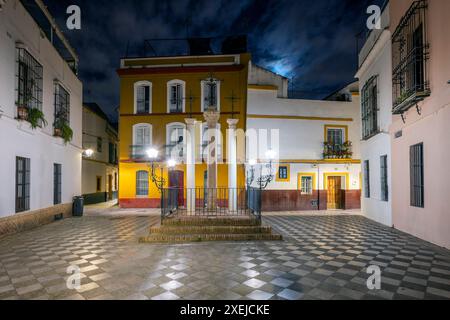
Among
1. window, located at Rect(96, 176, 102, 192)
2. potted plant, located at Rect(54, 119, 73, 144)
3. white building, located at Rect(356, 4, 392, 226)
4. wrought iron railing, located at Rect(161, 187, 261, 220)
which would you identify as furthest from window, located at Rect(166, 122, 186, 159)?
white building, located at Rect(356, 4, 392, 226)

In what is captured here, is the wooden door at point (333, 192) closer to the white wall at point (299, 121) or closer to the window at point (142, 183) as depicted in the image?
the white wall at point (299, 121)

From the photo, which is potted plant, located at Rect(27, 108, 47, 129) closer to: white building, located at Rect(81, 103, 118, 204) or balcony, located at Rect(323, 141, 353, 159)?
white building, located at Rect(81, 103, 118, 204)

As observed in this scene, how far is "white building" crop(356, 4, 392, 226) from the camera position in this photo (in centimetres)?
1061

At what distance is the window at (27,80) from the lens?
9719 mm

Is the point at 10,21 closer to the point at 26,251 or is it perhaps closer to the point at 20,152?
the point at 20,152

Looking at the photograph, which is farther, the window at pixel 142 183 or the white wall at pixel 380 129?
the window at pixel 142 183

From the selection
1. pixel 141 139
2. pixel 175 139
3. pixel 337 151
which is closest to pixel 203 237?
pixel 175 139

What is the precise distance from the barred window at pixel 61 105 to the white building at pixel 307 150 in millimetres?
9737

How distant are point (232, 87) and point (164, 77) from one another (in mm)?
4471

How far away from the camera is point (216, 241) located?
7.96m

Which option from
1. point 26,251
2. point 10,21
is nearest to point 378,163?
point 26,251

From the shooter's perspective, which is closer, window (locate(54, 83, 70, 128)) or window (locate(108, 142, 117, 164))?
window (locate(54, 83, 70, 128))

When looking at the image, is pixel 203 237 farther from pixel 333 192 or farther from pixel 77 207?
pixel 333 192

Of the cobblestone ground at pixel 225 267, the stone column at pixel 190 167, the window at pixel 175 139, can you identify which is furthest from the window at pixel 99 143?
the stone column at pixel 190 167
